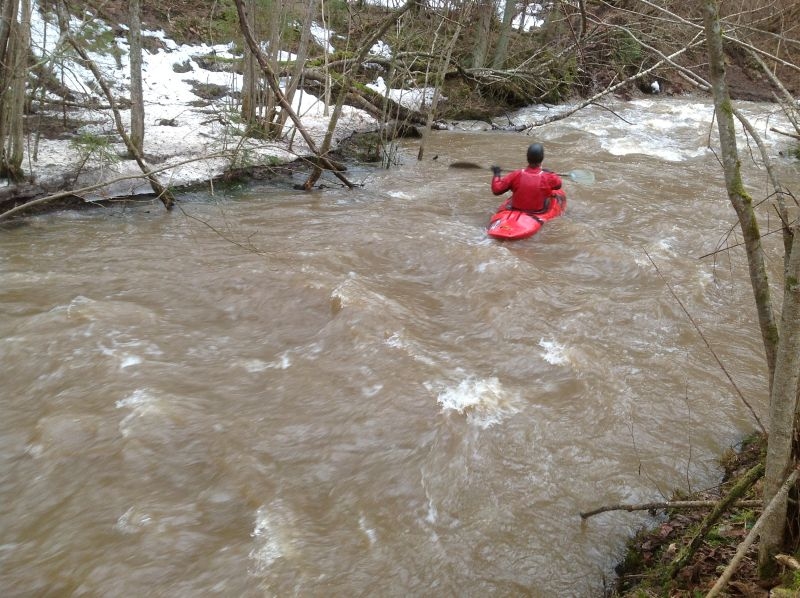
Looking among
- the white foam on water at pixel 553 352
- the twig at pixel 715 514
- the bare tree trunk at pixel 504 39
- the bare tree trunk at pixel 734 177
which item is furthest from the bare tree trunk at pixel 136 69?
the bare tree trunk at pixel 504 39

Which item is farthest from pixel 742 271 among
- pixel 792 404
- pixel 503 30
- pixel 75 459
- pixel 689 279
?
pixel 503 30

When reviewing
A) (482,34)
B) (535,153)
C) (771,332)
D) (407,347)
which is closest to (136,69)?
(535,153)

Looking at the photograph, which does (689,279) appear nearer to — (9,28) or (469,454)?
(469,454)

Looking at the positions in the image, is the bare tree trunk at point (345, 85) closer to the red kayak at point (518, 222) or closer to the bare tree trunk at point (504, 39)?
the red kayak at point (518, 222)

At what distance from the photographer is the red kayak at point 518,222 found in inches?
248

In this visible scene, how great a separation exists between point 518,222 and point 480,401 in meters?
3.24

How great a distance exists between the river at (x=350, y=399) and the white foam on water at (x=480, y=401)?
22 mm

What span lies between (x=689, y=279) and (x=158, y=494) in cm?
506

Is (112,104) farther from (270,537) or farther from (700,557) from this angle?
(700,557)

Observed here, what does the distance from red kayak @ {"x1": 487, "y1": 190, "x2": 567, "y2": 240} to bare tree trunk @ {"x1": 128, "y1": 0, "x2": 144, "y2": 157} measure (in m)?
4.36

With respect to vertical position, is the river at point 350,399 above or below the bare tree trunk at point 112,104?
below

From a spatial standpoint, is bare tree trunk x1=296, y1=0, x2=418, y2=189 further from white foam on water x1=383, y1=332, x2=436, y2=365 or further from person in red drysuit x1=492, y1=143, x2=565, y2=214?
white foam on water x1=383, y1=332, x2=436, y2=365

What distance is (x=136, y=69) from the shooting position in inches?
261

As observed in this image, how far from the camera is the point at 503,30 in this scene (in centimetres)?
1398
